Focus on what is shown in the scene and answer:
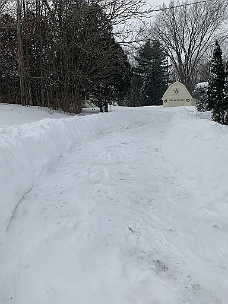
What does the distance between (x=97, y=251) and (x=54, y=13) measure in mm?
17700

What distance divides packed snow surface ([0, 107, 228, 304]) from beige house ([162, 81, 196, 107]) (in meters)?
30.0

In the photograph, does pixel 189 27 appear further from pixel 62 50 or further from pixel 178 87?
pixel 62 50

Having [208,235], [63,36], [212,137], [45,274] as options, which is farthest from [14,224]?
[63,36]

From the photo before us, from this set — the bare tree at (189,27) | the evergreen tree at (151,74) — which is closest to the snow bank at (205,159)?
the bare tree at (189,27)

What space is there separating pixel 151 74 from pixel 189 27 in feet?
37.0

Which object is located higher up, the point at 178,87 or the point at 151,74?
the point at 151,74

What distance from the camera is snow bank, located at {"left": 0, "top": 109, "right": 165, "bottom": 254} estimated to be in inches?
134

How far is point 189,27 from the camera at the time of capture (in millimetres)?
32875

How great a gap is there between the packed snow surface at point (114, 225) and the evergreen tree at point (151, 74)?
39.6m

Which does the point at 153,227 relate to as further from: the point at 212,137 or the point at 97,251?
the point at 212,137

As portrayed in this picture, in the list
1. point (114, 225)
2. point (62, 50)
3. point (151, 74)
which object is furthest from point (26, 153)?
point (151, 74)

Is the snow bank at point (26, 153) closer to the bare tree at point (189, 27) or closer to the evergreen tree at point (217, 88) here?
the evergreen tree at point (217, 88)

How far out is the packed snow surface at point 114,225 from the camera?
7.04 ft

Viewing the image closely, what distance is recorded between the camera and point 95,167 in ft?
17.2
